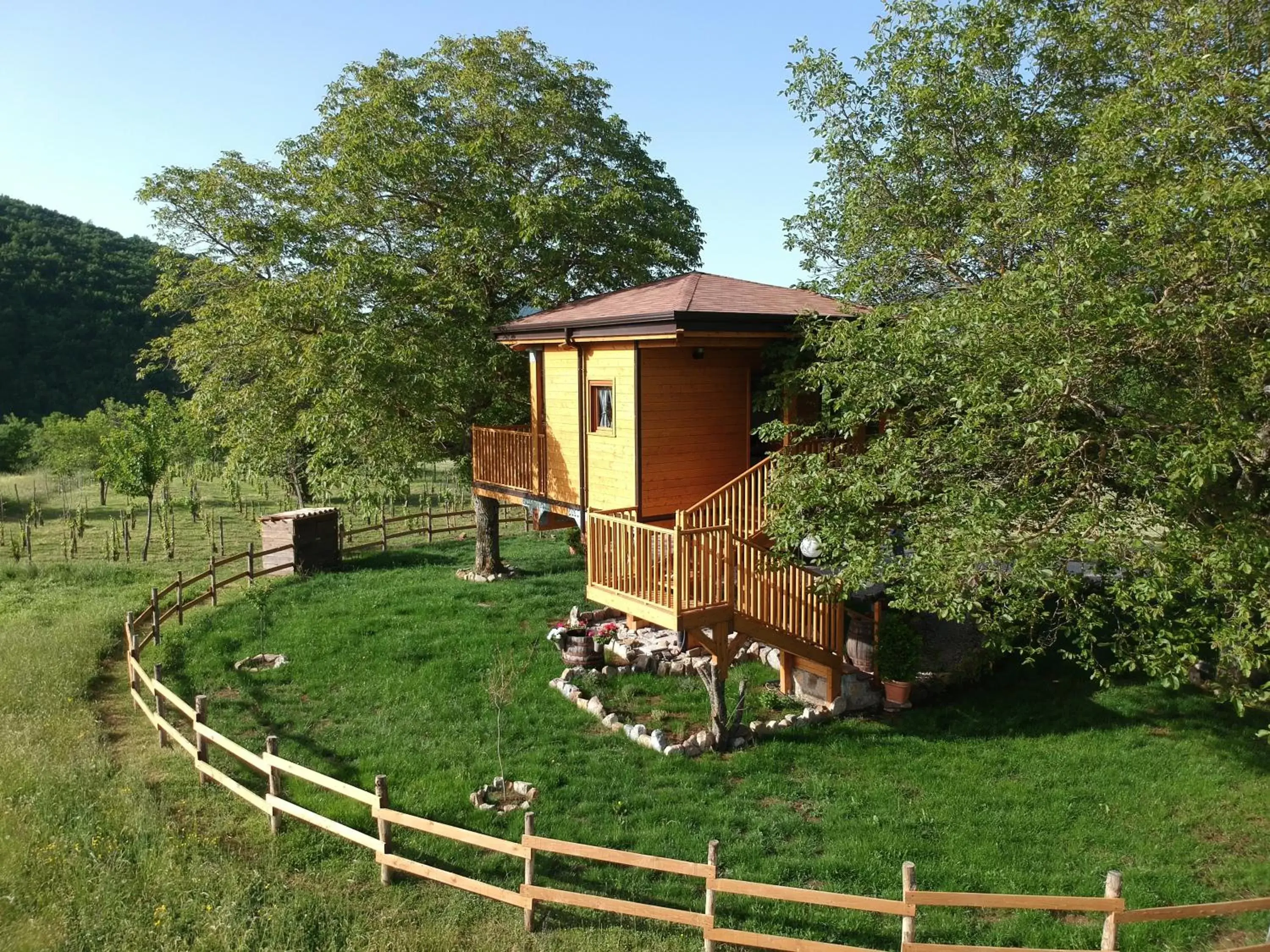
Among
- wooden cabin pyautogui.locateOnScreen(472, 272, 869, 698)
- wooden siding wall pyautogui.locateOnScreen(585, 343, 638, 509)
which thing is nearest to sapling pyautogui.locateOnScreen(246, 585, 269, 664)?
wooden cabin pyautogui.locateOnScreen(472, 272, 869, 698)

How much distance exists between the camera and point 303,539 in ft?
66.3

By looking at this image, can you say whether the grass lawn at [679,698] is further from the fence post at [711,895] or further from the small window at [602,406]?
the fence post at [711,895]

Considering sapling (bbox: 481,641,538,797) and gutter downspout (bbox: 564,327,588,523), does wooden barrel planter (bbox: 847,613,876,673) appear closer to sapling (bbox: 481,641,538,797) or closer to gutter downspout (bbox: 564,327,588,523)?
gutter downspout (bbox: 564,327,588,523)

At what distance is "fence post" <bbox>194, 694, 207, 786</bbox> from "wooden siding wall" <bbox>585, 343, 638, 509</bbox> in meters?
6.06

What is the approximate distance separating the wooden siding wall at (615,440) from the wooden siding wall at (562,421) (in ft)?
1.27

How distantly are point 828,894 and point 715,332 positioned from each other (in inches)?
295

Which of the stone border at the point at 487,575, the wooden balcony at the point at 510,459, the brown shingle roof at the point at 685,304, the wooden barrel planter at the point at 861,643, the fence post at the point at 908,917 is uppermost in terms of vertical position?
the brown shingle roof at the point at 685,304

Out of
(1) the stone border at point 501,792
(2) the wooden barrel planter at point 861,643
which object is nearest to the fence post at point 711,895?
(1) the stone border at point 501,792

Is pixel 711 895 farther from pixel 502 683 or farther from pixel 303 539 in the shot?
pixel 303 539

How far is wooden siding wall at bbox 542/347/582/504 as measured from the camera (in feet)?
46.7

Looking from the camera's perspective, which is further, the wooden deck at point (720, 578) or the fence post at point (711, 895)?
the wooden deck at point (720, 578)

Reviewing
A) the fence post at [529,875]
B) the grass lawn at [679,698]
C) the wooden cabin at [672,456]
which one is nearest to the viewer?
the fence post at [529,875]

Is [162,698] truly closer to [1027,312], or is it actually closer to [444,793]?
[444,793]

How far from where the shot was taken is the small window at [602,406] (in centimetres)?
1342
